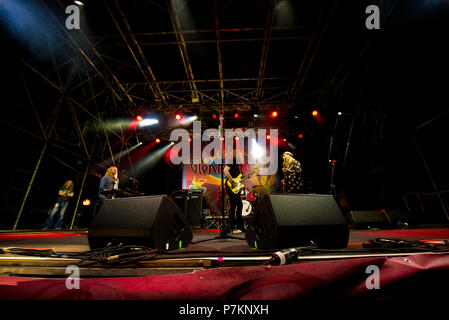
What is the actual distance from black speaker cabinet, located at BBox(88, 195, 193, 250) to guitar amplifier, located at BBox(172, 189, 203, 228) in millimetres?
4832

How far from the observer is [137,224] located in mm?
1616

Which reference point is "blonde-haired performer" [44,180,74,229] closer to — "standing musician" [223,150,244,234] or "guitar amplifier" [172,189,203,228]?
"guitar amplifier" [172,189,203,228]

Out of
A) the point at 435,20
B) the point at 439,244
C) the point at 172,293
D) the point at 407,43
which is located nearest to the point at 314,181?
the point at 407,43

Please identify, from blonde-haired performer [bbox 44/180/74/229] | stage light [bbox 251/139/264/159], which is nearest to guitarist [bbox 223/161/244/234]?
blonde-haired performer [bbox 44/180/74/229]

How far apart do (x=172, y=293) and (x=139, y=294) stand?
0.41 ft

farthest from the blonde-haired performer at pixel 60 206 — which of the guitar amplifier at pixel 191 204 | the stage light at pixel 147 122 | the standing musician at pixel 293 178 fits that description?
the standing musician at pixel 293 178

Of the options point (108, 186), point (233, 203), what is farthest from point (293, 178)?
point (108, 186)

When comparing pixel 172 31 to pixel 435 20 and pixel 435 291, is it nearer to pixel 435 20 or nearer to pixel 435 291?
pixel 435 20

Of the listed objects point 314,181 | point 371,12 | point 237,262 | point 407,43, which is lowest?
point 237,262

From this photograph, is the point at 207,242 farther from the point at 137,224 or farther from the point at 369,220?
the point at 369,220

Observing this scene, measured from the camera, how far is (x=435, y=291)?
857 millimetres

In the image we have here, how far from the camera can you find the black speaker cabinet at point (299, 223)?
1561 mm

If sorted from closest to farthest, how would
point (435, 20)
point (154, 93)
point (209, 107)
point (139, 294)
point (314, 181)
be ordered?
1. point (139, 294)
2. point (435, 20)
3. point (154, 93)
4. point (209, 107)
5. point (314, 181)

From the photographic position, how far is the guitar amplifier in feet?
21.5
